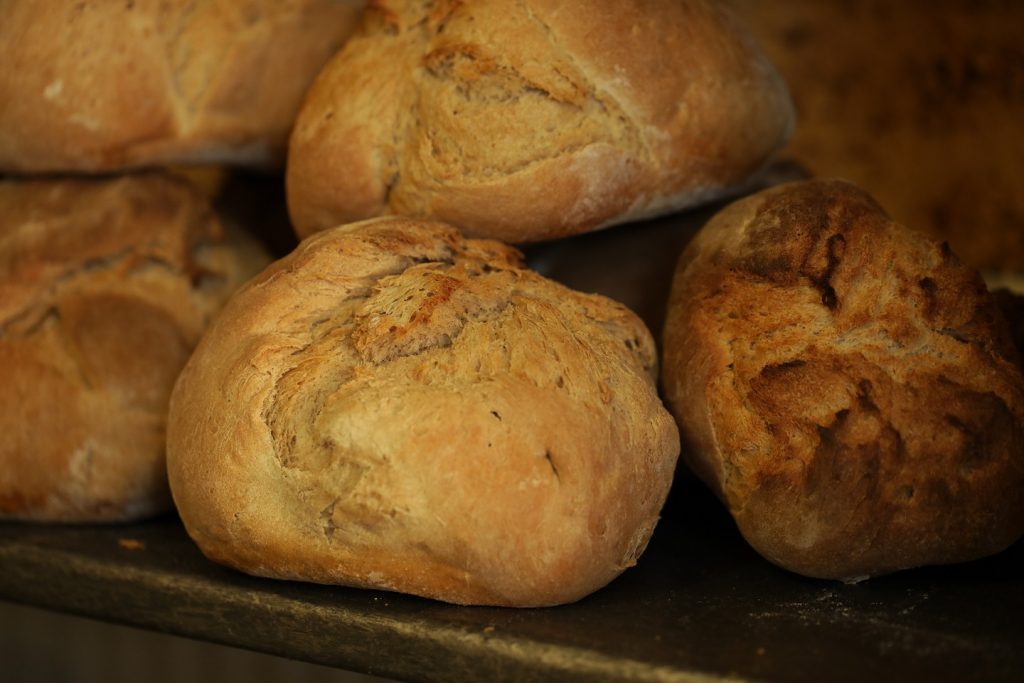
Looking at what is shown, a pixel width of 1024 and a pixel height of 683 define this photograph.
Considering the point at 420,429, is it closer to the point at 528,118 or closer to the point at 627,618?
the point at 627,618

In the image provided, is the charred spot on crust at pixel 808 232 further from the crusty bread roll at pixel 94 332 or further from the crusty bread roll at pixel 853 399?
the crusty bread roll at pixel 94 332

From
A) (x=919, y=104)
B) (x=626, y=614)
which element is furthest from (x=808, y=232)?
(x=919, y=104)

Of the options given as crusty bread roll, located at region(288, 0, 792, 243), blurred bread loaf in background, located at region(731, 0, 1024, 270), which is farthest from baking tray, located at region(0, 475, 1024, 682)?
blurred bread loaf in background, located at region(731, 0, 1024, 270)

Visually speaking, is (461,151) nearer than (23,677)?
Yes

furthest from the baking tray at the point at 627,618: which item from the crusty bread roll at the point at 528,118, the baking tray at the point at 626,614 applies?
the crusty bread roll at the point at 528,118

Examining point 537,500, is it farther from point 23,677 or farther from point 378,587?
point 23,677

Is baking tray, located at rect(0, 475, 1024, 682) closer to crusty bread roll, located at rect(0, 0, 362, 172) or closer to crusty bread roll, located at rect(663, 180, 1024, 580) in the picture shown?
crusty bread roll, located at rect(663, 180, 1024, 580)

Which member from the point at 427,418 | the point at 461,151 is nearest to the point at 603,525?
the point at 427,418
